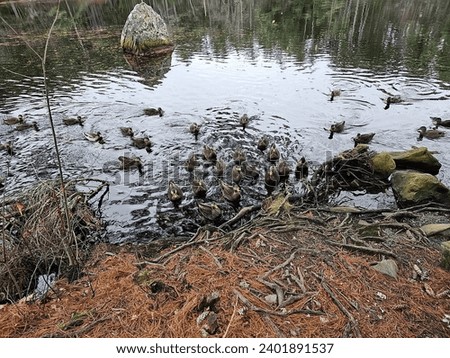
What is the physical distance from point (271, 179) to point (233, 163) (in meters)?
1.38

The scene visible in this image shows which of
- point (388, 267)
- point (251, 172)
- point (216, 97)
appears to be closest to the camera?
point (388, 267)

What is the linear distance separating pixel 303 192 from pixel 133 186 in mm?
4179

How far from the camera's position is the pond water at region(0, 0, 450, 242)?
27.5 ft

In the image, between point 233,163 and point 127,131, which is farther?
point 127,131

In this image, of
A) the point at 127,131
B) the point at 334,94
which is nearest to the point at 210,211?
the point at 127,131

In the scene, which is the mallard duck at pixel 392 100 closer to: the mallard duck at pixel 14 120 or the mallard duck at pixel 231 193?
the mallard duck at pixel 231 193

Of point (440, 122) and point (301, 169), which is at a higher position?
point (440, 122)

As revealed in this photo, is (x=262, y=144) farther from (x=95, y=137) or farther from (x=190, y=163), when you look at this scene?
(x=95, y=137)

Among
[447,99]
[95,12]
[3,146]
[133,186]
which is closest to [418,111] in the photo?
[447,99]

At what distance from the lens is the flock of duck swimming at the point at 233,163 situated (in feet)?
24.2

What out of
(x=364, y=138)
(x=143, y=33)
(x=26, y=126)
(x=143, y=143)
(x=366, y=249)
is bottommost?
(x=364, y=138)

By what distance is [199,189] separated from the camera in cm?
752
